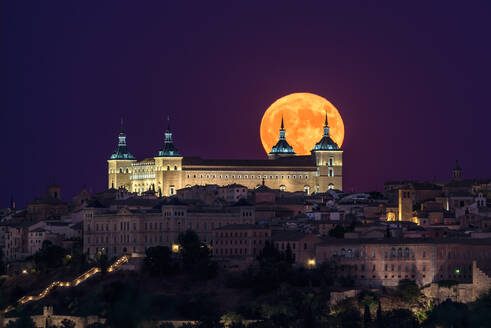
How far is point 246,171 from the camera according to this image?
147625 mm

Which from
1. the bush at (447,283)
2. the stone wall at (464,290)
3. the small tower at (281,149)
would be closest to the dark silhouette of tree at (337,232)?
the stone wall at (464,290)

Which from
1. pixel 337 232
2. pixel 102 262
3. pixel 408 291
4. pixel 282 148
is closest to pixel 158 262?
pixel 102 262

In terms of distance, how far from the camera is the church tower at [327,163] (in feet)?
493

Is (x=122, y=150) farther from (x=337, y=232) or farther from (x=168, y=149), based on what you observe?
(x=337, y=232)

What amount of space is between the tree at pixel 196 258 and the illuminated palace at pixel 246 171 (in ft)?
149

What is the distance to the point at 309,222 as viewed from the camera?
105250mm

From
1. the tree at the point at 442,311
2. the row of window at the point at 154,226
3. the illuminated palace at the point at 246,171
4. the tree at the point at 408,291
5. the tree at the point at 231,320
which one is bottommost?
the tree at the point at 231,320

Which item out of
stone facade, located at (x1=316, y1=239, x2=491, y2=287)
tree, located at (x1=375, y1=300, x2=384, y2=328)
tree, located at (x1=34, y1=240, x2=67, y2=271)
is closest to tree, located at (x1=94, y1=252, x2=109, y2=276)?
tree, located at (x1=34, y1=240, x2=67, y2=271)

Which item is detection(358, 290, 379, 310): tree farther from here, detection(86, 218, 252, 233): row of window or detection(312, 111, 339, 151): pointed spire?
detection(312, 111, 339, 151): pointed spire

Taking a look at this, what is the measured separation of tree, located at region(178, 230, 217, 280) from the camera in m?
94.4

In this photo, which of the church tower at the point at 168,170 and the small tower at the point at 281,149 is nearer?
the church tower at the point at 168,170

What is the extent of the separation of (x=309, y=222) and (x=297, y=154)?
57379 mm

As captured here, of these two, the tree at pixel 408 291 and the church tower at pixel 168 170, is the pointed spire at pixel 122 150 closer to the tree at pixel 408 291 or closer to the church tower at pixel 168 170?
the church tower at pixel 168 170

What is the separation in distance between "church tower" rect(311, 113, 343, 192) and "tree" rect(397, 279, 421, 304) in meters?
63.8
